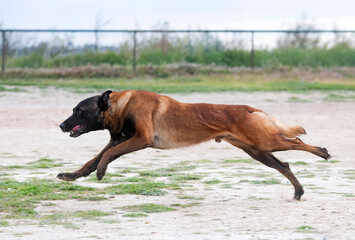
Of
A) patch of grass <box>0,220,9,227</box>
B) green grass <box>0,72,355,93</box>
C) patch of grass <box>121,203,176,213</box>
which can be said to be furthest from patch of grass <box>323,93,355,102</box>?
patch of grass <box>0,220,9,227</box>

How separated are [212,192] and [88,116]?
164 centimetres

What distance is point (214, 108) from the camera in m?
8.35

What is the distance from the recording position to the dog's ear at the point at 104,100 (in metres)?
8.16

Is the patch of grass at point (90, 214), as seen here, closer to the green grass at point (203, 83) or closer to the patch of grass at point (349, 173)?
the patch of grass at point (349, 173)

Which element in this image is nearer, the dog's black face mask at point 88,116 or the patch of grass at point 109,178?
the dog's black face mask at point 88,116

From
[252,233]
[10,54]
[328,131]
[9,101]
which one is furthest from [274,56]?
[252,233]

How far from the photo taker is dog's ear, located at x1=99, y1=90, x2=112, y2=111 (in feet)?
26.8

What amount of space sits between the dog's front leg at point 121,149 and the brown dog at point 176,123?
0.06 metres

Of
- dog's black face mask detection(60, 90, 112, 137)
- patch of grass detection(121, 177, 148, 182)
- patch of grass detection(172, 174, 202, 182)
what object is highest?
dog's black face mask detection(60, 90, 112, 137)

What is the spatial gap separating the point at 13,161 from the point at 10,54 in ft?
54.3

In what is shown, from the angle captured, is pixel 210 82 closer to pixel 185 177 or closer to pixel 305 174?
pixel 305 174

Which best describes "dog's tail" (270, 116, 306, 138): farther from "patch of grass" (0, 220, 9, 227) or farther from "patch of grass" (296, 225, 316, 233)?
"patch of grass" (0, 220, 9, 227)

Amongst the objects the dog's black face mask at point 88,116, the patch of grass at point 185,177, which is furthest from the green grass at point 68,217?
the patch of grass at point 185,177

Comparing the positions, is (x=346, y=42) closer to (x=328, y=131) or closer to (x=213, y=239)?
(x=328, y=131)
